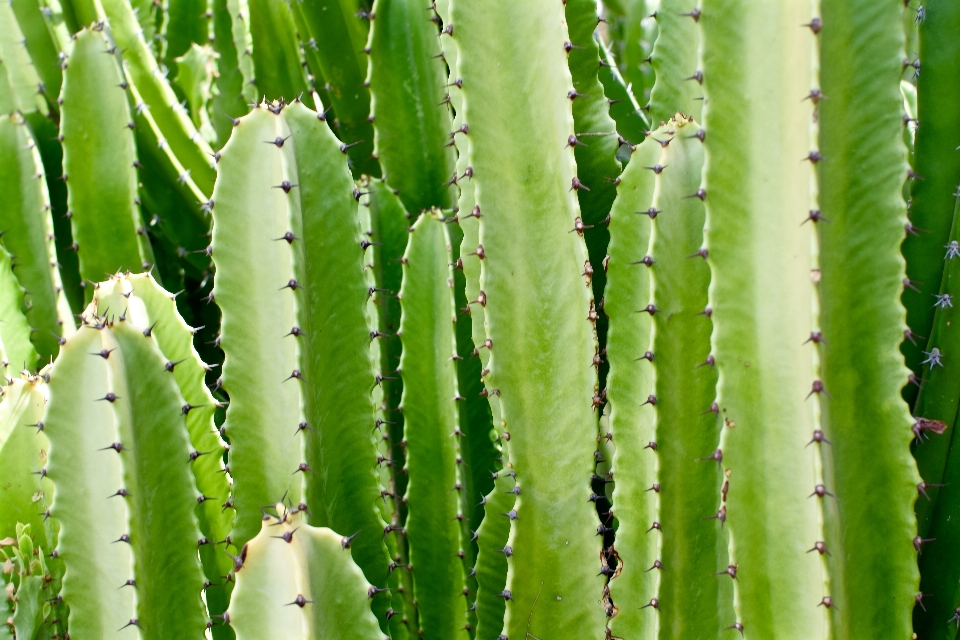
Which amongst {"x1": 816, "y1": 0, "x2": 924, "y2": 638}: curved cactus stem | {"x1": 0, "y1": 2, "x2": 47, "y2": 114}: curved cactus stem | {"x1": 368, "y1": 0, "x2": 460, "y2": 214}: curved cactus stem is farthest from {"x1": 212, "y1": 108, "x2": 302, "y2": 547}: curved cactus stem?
{"x1": 0, "y1": 2, "x2": 47, "y2": 114}: curved cactus stem

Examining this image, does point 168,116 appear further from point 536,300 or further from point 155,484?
point 536,300

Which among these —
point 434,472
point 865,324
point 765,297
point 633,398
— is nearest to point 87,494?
point 434,472

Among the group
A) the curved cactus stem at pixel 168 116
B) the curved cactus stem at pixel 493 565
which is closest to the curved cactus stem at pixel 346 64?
the curved cactus stem at pixel 168 116

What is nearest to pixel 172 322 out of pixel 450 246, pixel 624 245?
pixel 450 246

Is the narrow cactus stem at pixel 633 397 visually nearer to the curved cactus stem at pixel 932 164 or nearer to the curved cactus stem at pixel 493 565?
the curved cactus stem at pixel 493 565

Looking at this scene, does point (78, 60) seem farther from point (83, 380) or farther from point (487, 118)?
point (487, 118)
